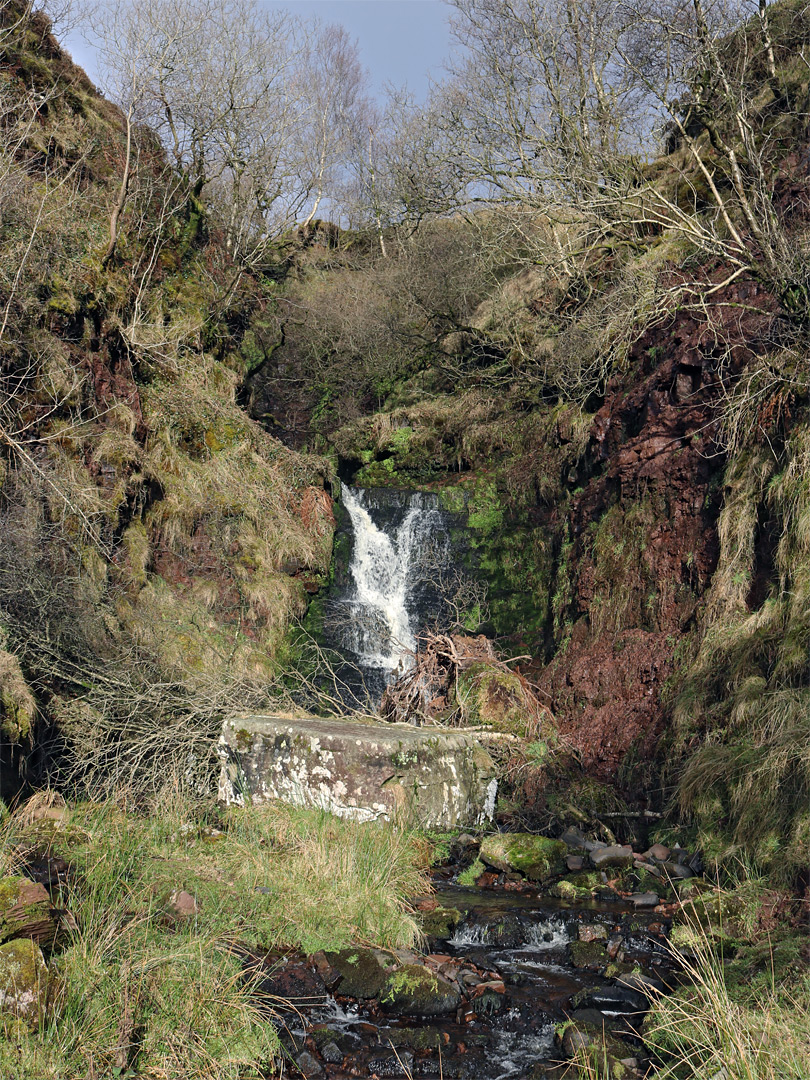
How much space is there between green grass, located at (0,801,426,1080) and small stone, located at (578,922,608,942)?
1.12 metres

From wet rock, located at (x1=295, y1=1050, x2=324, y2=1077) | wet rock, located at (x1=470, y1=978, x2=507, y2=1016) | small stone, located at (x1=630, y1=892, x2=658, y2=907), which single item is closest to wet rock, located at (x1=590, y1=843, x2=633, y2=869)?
small stone, located at (x1=630, y1=892, x2=658, y2=907)

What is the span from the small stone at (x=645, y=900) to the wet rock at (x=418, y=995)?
1.84 metres

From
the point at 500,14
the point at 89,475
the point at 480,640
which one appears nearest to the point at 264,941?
the point at 480,640

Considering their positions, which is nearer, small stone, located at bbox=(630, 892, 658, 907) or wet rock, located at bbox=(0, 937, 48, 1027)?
wet rock, located at bbox=(0, 937, 48, 1027)

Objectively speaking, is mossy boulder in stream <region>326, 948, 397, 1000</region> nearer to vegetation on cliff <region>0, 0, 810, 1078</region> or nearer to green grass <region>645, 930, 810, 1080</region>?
vegetation on cliff <region>0, 0, 810, 1078</region>

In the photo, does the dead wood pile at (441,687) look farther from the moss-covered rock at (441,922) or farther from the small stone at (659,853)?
the moss-covered rock at (441,922)

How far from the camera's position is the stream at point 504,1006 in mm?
3777

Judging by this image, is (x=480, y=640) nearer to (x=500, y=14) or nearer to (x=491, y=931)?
(x=491, y=931)

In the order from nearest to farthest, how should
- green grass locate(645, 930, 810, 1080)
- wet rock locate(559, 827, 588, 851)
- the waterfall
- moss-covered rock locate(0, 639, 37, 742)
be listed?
1. green grass locate(645, 930, 810, 1080)
2. moss-covered rock locate(0, 639, 37, 742)
3. wet rock locate(559, 827, 588, 851)
4. the waterfall

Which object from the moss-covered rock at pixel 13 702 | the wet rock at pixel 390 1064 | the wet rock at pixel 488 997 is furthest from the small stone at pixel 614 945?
the moss-covered rock at pixel 13 702

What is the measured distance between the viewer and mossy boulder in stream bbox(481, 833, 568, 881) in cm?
631

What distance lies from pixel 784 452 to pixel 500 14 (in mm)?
9803

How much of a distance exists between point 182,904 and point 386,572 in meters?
8.58

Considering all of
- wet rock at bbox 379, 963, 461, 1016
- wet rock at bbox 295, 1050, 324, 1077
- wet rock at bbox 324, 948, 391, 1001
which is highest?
wet rock at bbox 295, 1050, 324, 1077
